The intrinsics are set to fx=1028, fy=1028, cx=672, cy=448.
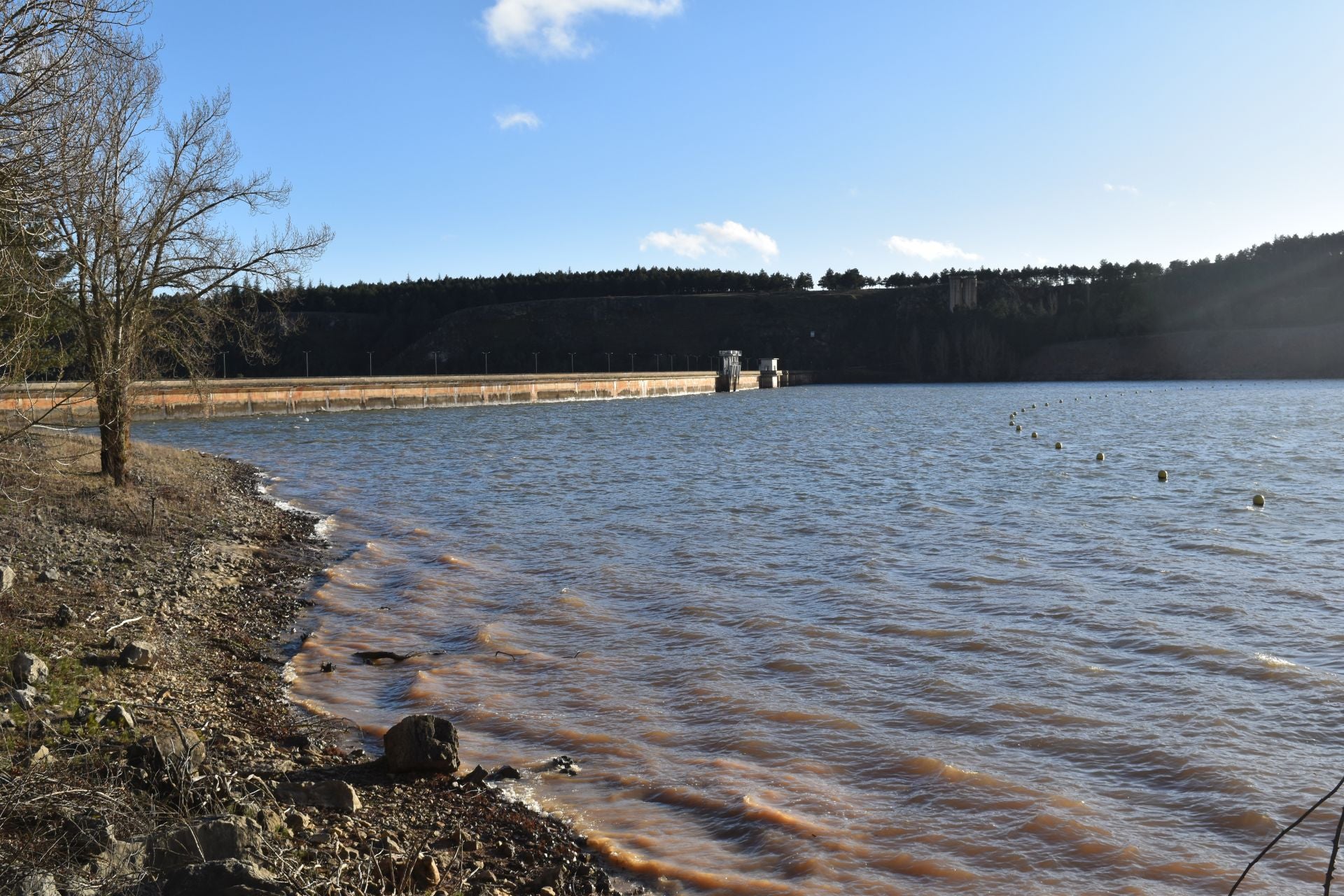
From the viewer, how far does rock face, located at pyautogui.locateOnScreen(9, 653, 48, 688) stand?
24.6ft

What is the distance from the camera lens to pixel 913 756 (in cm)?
834

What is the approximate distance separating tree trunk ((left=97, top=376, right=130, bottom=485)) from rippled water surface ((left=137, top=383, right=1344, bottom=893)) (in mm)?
3780

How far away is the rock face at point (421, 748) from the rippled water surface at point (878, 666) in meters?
0.71

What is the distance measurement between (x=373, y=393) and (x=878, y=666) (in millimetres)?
64473

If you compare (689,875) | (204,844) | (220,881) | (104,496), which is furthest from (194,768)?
(104,496)

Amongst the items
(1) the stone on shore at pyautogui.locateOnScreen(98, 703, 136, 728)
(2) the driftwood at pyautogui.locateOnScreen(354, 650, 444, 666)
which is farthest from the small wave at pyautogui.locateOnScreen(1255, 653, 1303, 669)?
(1) the stone on shore at pyautogui.locateOnScreen(98, 703, 136, 728)

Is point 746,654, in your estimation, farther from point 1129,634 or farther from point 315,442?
point 315,442

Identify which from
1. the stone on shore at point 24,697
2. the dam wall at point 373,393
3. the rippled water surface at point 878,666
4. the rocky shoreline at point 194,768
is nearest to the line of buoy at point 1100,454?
the rippled water surface at point 878,666

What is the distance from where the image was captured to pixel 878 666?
1070 cm

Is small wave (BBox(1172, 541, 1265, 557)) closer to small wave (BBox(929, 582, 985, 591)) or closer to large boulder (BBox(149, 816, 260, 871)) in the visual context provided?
small wave (BBox(929, 582, 985, 591))

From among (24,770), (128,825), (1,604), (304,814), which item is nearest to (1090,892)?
(304,814)

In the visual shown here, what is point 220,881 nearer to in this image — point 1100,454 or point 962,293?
point 1100,454

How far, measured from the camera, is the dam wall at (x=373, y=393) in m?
53.4

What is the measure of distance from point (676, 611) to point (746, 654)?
218 cm
